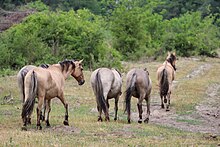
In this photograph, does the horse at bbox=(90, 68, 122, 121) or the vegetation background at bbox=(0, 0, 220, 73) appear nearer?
the horse at bbox=(90, 68, 122, 121)

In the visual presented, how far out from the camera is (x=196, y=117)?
16141mm

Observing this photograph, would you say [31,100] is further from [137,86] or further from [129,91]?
[137,86]

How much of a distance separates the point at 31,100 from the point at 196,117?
7.44 meters

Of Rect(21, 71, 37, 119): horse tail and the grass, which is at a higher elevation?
Rect(21, 71, 37, 119): horse tail

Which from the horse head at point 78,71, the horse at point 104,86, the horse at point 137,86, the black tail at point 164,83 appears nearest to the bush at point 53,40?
the black tail at point 164,83

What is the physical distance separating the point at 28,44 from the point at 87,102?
31.8ft

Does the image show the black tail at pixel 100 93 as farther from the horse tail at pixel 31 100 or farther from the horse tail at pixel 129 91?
the horse tail at pixel 31 100

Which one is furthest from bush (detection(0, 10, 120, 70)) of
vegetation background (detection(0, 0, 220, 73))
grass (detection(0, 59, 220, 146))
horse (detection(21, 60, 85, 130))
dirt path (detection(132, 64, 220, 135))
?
horse (detection(21, 60, 85, 130))

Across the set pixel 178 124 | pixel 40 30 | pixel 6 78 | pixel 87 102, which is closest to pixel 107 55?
pixel 40 30

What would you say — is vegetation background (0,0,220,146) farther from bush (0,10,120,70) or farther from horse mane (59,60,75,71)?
horse mane (59,60,75,71)

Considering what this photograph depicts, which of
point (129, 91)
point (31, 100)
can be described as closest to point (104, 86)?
point (129, 91)

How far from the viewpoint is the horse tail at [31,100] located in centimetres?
1076

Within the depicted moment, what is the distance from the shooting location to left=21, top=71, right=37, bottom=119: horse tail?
10.8 metres

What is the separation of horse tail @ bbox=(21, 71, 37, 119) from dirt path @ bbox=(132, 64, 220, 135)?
198 inches
